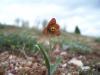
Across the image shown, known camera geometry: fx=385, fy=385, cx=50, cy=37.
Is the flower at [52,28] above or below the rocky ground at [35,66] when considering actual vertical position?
above

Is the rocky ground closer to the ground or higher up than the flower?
closer to the ground

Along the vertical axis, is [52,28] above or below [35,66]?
above

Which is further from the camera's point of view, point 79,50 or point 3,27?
point 3,27

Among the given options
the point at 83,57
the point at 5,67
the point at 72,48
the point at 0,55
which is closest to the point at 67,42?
the point at 72,48

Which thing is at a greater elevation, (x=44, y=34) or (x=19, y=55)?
(x=44, y=34)

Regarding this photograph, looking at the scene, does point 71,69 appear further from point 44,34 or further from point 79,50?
point 79,50

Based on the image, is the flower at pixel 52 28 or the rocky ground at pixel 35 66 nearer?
the flower at pixel 52 28

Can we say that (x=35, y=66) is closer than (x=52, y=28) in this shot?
No

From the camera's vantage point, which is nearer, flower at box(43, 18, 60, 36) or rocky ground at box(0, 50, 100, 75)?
flower at box(43, 18, 60, 36)
